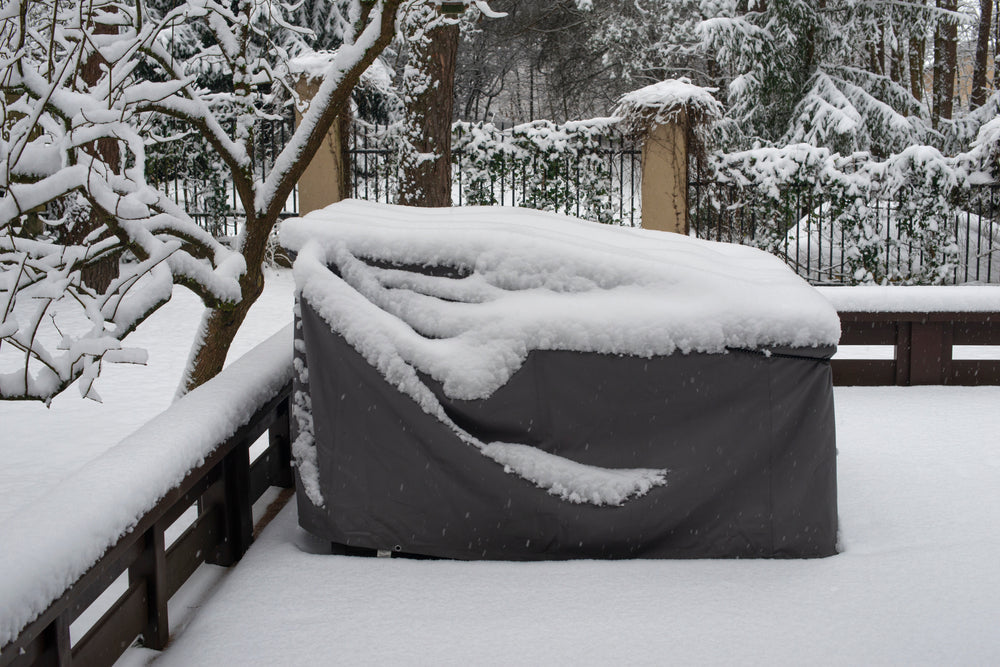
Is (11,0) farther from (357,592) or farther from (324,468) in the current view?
(357,592)

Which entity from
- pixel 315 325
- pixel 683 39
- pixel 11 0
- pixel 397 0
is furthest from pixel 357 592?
pixel 683 39

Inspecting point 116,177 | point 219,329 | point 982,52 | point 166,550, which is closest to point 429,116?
point 219,329

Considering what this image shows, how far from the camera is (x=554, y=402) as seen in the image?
341cm

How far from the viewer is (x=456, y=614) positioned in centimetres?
313

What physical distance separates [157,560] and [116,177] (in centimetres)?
174

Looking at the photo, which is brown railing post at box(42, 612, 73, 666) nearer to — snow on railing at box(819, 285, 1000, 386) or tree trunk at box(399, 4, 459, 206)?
snow on railing at box(819, 285, 1000, 386)

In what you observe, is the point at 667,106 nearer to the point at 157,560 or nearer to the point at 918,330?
the point at 918,330

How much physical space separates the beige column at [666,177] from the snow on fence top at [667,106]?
0.10 metres

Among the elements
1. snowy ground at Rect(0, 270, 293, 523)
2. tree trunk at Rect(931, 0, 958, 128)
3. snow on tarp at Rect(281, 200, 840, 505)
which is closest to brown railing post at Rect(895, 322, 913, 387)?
snow on tarp at Rect(281, 200, 840, 505)

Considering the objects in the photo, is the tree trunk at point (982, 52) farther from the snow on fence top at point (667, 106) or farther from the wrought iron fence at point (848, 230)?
the snow on fence top at point (667, 106)

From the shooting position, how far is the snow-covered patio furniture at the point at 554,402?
3.39 m

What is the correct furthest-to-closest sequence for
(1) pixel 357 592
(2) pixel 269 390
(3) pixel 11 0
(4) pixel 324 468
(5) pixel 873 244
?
(5) pixel 873 244 < (2) pixel 269 390 < (4) pixel 324 468 < (1) pixel 357 592 < (3) pixel 11 0

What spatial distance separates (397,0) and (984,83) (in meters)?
18.9

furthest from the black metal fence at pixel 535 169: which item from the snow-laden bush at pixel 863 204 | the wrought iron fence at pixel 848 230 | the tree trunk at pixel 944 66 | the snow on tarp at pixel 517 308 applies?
the tree trunk at pixel 944 66
